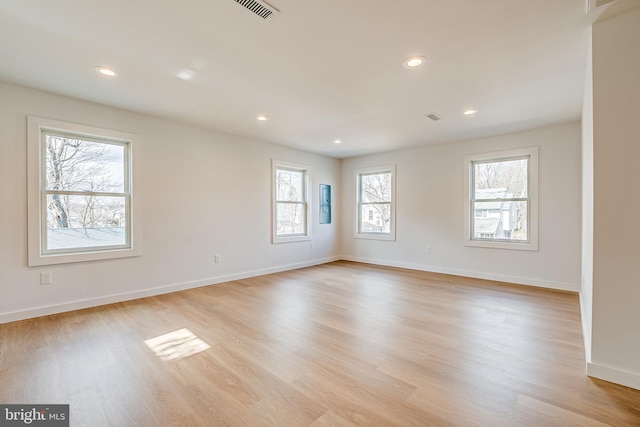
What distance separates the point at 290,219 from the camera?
6.01 m

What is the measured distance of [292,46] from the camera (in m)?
2.30

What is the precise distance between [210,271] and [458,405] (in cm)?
394

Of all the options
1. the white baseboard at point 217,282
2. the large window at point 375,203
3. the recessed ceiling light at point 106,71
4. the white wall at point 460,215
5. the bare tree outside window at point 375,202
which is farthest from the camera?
the bare tree outside window at point 375,202

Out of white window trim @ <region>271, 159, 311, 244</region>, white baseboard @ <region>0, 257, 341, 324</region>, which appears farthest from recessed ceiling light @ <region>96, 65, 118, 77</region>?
white window trim @ <region>271, 159, 311, 244</region>

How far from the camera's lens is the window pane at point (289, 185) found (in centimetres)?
578

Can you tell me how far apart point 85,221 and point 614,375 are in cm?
532

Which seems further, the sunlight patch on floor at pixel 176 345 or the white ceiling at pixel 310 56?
the sunlight patch on floor at pixel 176 345

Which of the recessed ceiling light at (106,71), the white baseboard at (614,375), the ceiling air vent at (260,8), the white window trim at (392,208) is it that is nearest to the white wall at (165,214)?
the recessed ceiling light at (106,71)

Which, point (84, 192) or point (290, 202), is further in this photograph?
point (290, 202)

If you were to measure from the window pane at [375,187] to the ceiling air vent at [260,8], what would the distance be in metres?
4.80

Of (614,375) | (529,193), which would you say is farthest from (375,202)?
(614,375)

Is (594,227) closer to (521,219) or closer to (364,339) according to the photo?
(364,339)

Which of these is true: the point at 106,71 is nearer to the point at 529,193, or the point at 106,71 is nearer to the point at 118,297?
the point at 118,297

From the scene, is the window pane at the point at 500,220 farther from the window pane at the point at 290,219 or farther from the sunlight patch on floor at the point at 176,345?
the sunlight patch on floor at the point at 176,345
